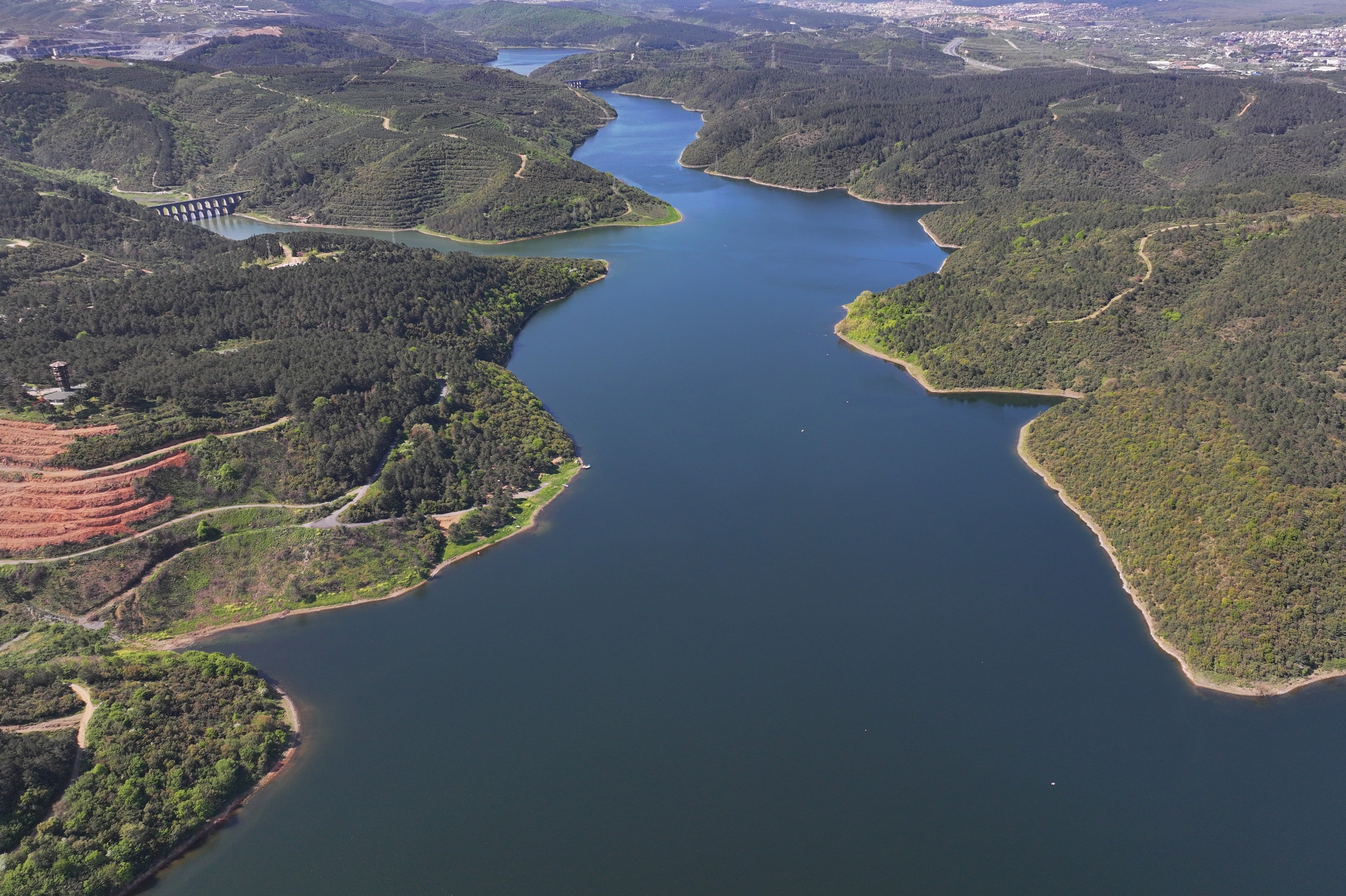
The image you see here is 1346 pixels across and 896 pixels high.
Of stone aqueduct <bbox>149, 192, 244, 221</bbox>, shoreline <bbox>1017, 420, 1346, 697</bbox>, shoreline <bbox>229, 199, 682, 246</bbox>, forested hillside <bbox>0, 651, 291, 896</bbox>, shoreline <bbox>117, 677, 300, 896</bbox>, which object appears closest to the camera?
forested hillside <bbox>0, 651, 291, 896</bbox>

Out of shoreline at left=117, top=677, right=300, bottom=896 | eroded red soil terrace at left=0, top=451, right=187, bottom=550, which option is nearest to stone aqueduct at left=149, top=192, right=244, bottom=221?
eroded red soil terrace at left=0, top=451, right=187, bottom=550

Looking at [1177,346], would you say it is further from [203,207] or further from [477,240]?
[203,207]

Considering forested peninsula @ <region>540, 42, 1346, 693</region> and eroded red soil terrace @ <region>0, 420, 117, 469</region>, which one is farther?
eroded red soil terrace @ <region>0, 420, 117, 469</region>

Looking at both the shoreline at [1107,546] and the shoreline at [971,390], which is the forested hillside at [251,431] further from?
the shoreline at [1107,546]

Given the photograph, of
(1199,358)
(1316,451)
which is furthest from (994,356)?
(1316,451)

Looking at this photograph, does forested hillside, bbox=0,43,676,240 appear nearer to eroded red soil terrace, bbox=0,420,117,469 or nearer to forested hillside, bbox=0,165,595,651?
forested hillside, bbox=0,165,595,651

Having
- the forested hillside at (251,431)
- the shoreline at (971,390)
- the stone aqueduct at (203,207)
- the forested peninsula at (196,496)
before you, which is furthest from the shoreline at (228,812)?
the stone aqueduct at (203,207)

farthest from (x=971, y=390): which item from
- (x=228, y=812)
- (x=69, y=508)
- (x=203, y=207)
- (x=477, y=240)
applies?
(x=203, y=207)
